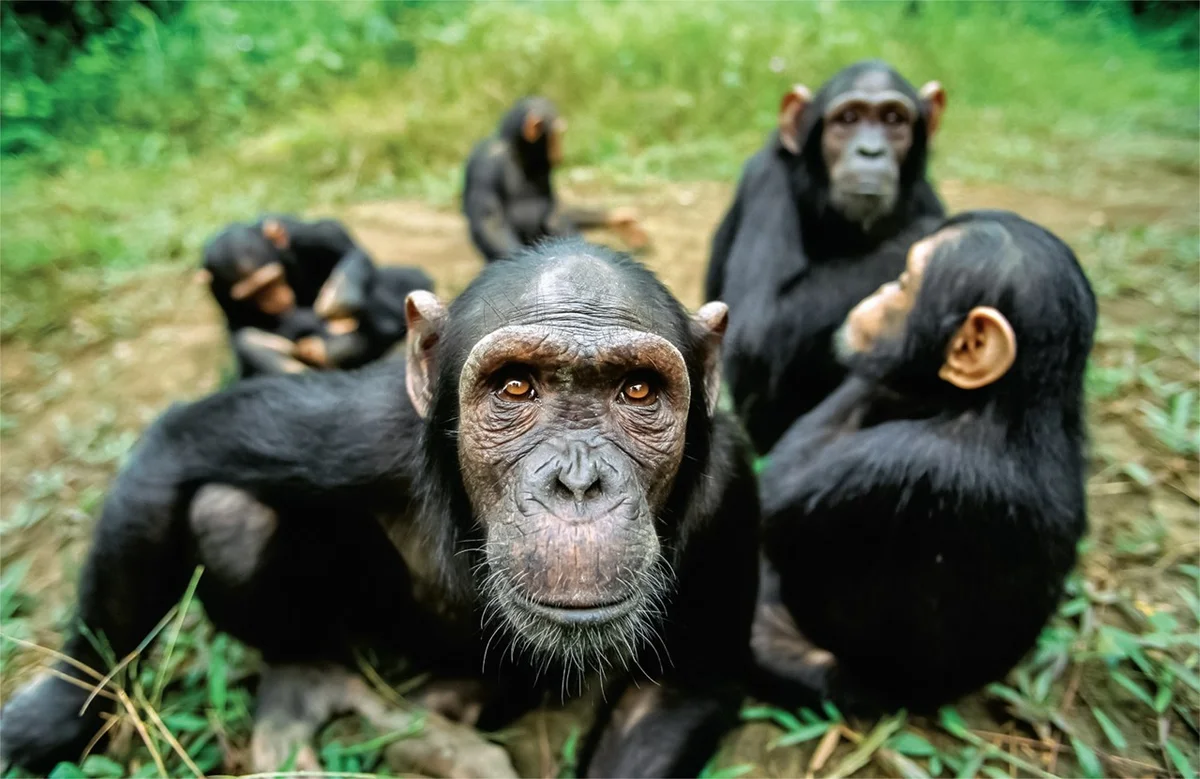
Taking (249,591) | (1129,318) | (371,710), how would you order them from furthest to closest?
(1129,318) → (371,710) → (249,591)

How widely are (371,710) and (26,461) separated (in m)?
3.22

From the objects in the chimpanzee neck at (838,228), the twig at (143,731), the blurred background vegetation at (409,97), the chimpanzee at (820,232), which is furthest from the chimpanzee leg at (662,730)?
the blurred background vegetation at (409,97)

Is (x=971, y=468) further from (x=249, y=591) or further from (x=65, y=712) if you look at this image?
(x=65, y=712)

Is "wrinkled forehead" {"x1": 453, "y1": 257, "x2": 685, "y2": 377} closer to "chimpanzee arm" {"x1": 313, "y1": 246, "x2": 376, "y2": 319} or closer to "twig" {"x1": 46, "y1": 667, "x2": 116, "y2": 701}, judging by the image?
"twig" {"x1": 46, "y1": 667, "x2": 116, "y2": 701}

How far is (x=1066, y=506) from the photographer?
3.37 meters

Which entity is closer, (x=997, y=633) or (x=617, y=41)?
(x=997, y=633)

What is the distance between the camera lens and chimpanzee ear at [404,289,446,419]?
2809 millimetres

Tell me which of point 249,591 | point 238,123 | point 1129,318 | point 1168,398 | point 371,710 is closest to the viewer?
point 249,591

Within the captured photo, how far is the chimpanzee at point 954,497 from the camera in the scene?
335cm

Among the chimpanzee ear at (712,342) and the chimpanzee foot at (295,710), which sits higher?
the chimpanzee ear at (712,342)

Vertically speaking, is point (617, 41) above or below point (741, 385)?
above

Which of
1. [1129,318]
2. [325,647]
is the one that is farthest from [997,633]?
[1129,318]

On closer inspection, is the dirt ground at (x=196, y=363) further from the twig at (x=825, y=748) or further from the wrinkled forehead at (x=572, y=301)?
the wrinkled forehead at (x=572, y=301)

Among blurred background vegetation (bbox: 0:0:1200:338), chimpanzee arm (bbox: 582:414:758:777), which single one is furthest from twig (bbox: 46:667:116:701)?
blurred background vegetation (bbox: 0:0:1200:338)
